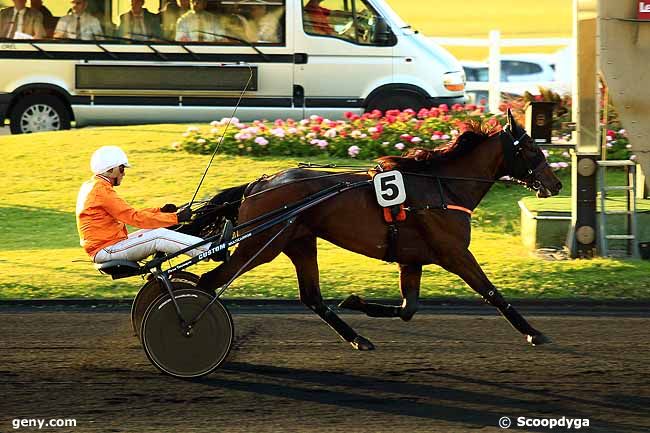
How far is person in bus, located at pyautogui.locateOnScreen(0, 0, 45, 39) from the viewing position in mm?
17094

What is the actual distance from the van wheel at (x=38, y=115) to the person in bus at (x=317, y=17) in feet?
12.1

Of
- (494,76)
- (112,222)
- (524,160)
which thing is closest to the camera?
(112,222)

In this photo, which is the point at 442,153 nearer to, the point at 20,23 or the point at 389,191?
the point at 389,191

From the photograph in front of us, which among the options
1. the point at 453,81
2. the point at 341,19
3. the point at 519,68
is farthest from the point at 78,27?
the point at 519,68

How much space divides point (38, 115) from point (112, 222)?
10.4 meters

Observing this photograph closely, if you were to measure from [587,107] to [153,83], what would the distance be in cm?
799

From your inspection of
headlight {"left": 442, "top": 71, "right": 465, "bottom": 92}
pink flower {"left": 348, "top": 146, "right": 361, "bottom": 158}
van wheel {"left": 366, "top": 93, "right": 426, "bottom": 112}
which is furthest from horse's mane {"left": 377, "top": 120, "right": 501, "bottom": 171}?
headlight {"left": 442, "top": 71, "right": 465, "bottom": 92}

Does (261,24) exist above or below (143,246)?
above

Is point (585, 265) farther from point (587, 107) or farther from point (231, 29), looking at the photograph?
point (231, 29)

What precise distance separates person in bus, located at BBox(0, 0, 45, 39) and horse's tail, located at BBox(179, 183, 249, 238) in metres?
10.1

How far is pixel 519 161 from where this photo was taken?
26.4 ft

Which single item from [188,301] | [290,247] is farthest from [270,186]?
[188,301]

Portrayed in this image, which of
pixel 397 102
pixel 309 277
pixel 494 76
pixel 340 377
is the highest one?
pixel 494 76

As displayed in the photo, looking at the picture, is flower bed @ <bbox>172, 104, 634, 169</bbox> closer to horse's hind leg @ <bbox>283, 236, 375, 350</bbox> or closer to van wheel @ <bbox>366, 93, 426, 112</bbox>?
van wheel @ <bbox>366, 93, 426, 112</bbox>
